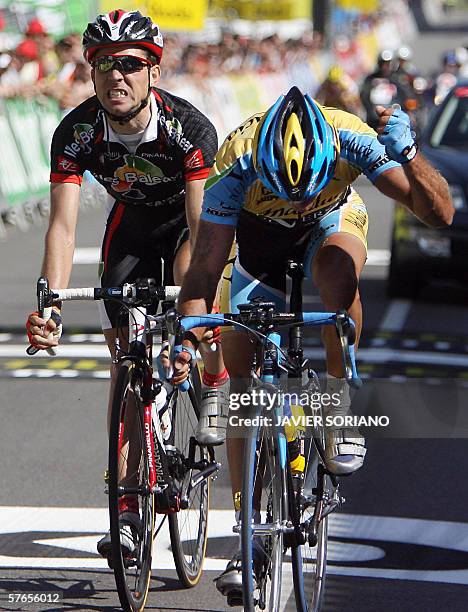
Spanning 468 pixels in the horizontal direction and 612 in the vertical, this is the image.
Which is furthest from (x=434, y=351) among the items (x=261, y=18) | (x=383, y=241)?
(x=261, y=18)

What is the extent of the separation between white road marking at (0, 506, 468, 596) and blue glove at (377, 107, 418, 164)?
5.53 feet

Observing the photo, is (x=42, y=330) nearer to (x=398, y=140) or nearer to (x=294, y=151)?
(x=294, y=151)

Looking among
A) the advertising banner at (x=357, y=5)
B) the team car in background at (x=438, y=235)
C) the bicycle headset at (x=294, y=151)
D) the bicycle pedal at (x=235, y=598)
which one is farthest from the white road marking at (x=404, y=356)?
the advertising banner at (x=357, y=5)

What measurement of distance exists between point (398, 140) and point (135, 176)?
149 centimetres

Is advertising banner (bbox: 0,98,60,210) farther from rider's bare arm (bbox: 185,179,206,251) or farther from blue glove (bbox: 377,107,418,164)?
blue glove (bbox: 377,107,418,164)

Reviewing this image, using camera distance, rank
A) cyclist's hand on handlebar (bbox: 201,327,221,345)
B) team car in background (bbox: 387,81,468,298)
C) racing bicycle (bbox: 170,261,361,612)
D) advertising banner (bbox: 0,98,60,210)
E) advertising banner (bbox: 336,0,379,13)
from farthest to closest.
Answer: advertising banner (bbox: 336,0,379,13) → advertising banner (bbox: 0,98,60,210) → team car in background (bbox: 387,81,468,298) → cyclist's hand on handlebar (bbox: 201,327,221,345) → racing bicycle (bbox: 170,261,361,612)

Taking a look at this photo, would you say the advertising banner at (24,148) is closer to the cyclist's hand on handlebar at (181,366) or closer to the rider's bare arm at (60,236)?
the rider's bare arm at (60,236)

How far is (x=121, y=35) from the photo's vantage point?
18.7 feet

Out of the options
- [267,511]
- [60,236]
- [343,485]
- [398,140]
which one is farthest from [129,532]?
[343,485]

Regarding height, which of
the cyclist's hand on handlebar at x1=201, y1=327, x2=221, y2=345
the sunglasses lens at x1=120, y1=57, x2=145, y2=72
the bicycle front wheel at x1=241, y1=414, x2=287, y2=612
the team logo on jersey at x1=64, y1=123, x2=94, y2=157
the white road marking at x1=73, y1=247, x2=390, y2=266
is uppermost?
the sunglasses lens at x1=120, y1=57, x2=145, y2=72

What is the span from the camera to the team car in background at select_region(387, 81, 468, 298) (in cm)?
1275

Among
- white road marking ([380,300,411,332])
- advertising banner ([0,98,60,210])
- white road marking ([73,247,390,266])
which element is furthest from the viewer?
advertising banner ([0,98,60,210])

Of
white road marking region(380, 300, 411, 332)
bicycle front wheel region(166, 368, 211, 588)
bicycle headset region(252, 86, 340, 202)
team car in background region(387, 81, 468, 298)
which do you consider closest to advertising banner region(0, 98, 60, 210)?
team car in background region(387, 81, 468, 298)

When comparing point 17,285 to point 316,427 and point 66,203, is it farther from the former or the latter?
point 316,427
